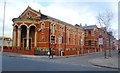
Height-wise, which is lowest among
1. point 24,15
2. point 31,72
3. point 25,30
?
point 31,72

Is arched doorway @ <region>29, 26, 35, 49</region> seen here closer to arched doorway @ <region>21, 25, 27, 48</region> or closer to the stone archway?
the stone archway

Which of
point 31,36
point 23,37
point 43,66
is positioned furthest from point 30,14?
point 43,66

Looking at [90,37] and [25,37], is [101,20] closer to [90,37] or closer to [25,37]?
[25,37]

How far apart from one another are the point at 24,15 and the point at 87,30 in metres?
35.7

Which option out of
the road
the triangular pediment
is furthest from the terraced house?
the road

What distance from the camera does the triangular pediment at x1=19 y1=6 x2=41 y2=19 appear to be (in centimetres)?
5753

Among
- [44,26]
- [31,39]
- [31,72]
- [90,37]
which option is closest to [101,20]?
[44,26]

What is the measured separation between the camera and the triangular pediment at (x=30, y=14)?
57.5 metres

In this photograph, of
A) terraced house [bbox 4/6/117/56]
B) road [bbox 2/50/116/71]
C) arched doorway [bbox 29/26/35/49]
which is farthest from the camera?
arched doorway [bbox 29/26/35/49]

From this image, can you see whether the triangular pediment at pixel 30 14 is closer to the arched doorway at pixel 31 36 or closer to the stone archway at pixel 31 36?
the stone archway at pixel 31 36

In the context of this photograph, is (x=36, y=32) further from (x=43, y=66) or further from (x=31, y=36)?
(x=43, y=66)

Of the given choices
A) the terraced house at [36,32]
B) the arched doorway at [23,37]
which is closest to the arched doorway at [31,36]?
the terraced house at [36,32]

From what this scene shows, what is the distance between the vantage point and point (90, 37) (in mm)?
85812

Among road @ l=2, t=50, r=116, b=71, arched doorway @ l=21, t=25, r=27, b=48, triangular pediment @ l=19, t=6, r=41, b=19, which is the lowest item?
road @ l=2, t=50, r=116, b=71
